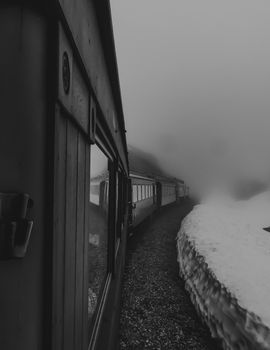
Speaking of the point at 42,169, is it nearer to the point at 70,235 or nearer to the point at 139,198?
the point at 70,235

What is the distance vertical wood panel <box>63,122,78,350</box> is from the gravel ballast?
9.98ft

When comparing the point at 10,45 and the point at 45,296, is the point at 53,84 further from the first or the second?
the point at 45,296

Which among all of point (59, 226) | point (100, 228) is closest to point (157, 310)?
point (100, 228)

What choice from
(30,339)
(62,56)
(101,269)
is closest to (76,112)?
(62,56)

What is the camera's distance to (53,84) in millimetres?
719

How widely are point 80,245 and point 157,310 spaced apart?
395 cm

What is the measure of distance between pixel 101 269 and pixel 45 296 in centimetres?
219

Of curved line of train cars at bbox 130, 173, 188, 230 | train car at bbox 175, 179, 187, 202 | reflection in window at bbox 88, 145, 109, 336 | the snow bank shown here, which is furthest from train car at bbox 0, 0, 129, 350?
train car at bbox 175, 179, 187, 202

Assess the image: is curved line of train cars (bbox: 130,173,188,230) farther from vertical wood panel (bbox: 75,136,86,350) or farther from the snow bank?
vertical wood panel (bbox: 75,136,86,350)

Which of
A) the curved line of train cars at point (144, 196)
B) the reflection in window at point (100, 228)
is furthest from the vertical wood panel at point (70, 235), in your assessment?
the curved line of train cars at point (144, 196)

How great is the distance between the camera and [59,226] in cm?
82

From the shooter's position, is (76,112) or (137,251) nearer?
(76,112)

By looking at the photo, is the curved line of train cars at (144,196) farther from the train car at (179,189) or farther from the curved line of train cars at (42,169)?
the train car at (179,189)

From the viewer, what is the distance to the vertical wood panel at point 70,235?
3.01 ft
